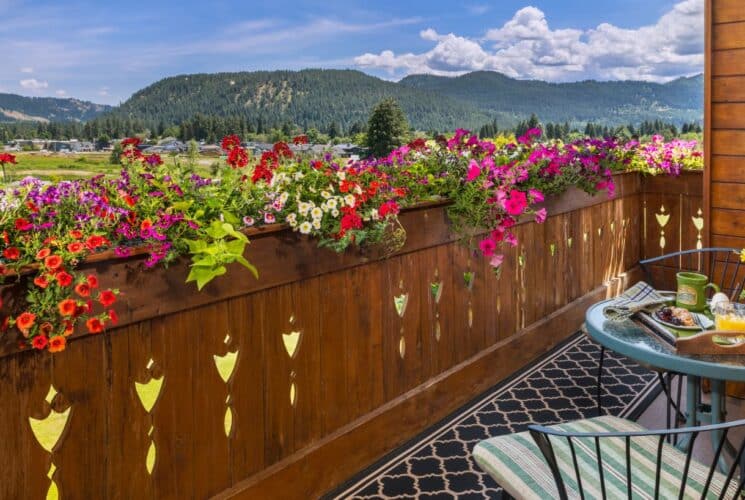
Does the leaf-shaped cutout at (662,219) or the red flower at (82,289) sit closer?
the red flower at (82,289)

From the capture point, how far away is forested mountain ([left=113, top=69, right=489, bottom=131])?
98.0 inches

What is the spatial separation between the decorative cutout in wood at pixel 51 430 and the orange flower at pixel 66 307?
0.23 m

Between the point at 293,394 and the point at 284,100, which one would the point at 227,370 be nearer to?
the point at 293,394

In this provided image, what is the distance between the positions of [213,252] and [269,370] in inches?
20.5

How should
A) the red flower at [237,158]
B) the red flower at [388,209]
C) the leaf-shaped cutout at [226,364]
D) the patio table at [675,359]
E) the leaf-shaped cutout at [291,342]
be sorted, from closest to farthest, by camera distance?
1. the patio table at [675,359]
2. the leaf-shaped cutout at [226,364]
3. the red flower at [237,158]
4. the leaf-shaped cutout at [291,342]
5. the red flower at [388,209]

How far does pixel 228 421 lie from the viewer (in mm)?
1919

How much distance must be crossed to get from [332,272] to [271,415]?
0.51 meters

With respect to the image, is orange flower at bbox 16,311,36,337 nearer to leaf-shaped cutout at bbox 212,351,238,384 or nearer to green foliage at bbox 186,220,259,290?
green foliage at bbox 186,220,259,290

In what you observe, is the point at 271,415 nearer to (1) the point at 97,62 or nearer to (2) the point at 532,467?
(2) the point at 532,467

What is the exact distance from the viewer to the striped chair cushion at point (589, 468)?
55.9 inches

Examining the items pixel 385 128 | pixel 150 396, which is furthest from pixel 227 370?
pixel 385 128

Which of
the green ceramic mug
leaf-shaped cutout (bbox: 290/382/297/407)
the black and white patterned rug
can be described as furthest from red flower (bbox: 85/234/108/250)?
the green ceramic mug

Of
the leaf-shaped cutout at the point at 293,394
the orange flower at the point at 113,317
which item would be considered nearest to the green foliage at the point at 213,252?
the orange flower at the point at 113,317

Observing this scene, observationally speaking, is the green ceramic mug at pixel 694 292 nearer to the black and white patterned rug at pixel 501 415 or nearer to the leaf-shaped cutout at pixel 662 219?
the black and white patterned rug at pixel 501 415
